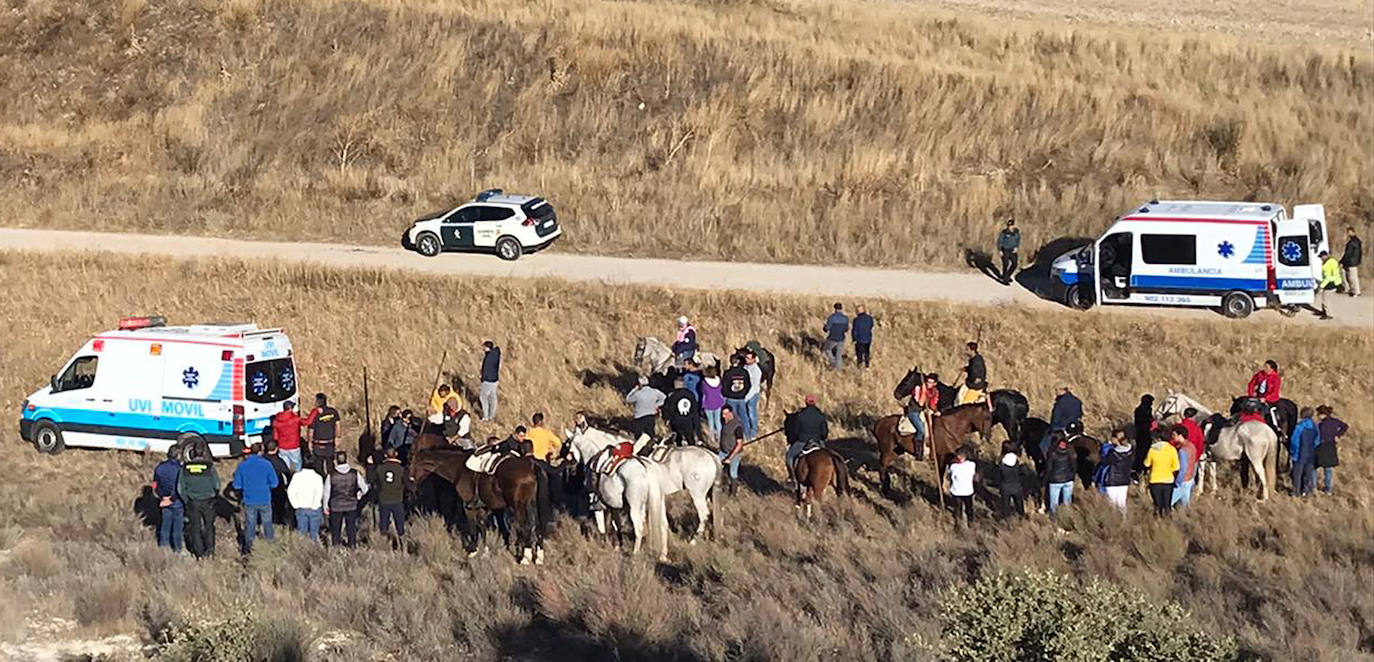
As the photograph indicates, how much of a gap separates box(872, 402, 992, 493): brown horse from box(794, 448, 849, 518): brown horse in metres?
1.47

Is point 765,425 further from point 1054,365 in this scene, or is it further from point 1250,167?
point 1250,167

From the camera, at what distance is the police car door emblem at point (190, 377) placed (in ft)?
Result: 76.6

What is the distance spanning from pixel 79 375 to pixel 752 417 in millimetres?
11050

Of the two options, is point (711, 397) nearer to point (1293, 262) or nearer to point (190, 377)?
point (190, 377)

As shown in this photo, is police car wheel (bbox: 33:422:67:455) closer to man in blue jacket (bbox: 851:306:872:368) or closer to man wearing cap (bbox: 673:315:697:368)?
man wearing cap (bbox: 673:315:697:368)

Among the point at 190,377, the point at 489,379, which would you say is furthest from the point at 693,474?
the point at 190,377

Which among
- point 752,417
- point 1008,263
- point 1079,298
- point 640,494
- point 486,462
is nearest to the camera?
point 640,494

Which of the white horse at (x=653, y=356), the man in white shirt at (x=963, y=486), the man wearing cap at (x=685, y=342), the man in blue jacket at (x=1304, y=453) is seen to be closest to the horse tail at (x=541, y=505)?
the man in white shirt at (x=963, y=486)

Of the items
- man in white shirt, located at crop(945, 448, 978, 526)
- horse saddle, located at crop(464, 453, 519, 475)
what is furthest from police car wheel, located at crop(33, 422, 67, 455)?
man in white shirt, located at crop(945, 448, 978, 526)

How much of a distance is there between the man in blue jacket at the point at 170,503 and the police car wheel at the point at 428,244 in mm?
15972

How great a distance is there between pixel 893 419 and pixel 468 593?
7521mm

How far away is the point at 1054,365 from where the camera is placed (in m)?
27.9

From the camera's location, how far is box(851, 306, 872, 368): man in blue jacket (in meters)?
27.1

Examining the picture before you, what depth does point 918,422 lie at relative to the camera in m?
21.6
